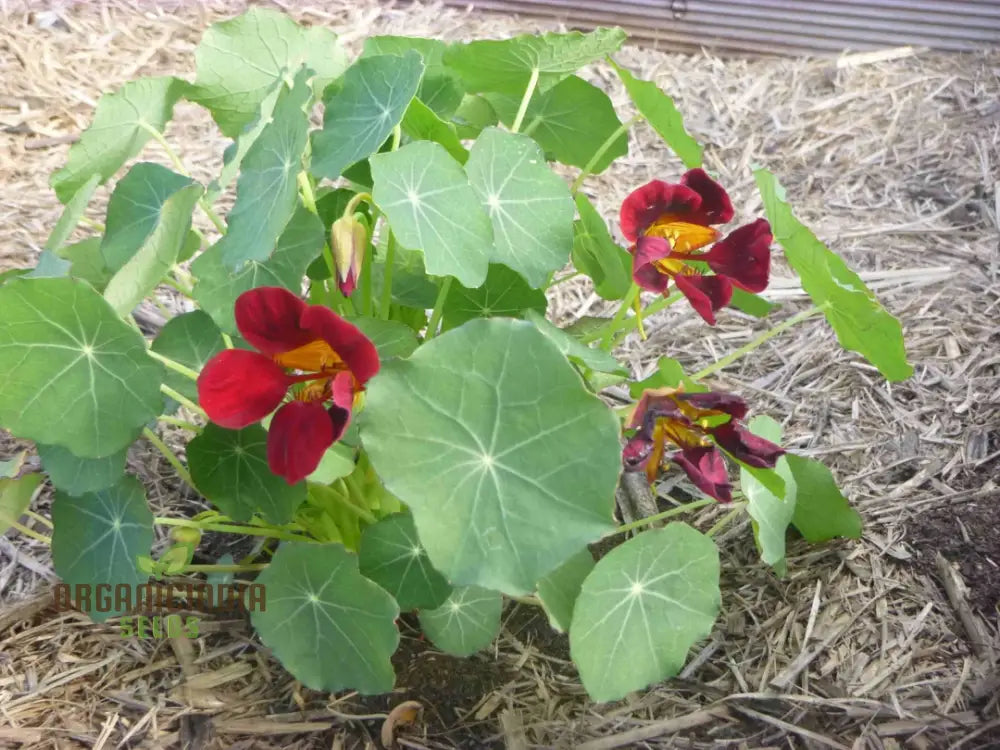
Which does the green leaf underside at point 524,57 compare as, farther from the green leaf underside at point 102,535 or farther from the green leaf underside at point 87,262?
the green leaf underside at point 102,535

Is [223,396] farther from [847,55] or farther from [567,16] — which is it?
[847,55]

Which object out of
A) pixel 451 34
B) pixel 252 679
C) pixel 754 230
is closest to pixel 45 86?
pixel 451 34

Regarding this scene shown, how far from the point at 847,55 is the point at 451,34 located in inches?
45.9

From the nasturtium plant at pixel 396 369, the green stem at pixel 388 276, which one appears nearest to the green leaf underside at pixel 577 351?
the nasturtium plant at pixel 396 369

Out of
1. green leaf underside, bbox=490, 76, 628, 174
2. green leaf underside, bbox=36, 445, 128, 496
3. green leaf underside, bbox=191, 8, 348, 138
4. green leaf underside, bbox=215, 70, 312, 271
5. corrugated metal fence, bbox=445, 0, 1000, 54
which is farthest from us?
corrugated metal fence, bbox=445, 0, 1000, 54

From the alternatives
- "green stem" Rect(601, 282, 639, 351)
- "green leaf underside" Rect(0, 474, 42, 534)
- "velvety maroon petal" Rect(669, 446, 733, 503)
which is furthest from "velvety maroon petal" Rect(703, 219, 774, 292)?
"green leaf underside" Rect(0, 474, 42, 534)

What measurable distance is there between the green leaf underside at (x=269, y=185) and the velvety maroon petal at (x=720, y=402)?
50 centimetres

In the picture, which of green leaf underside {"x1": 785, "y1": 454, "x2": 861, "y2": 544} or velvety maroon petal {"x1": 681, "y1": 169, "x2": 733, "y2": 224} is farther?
green leaf underside {"x1": 785, "y1": 454, "x2": 861, "y2": 544}

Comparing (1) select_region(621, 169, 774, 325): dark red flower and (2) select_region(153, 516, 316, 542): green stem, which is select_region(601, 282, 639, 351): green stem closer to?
(1) select_region(621, 169, 774, 325): dark red flower

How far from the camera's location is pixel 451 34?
8.52ft

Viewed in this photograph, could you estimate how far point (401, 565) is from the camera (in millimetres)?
1121

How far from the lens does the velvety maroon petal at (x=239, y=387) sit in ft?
2.83

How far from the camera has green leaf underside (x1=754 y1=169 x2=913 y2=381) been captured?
3.60 ft

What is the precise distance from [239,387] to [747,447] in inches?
22.3
